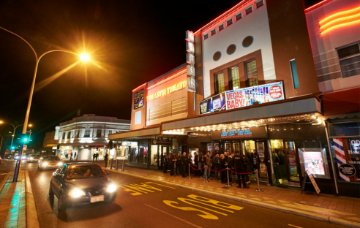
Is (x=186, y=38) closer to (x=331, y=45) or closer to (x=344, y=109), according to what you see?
(x=331, y=45)

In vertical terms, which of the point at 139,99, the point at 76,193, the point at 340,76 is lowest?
the point at 76,193

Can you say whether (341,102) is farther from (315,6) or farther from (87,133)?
(87,133)

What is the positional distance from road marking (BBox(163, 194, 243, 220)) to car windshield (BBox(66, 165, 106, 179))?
3.23m

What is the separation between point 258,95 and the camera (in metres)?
12.2

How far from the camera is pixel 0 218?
570cm

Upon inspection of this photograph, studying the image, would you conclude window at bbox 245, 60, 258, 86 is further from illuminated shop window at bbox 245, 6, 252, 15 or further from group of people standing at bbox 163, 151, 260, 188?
group of people standing at bbox 163, 151, 260, 188

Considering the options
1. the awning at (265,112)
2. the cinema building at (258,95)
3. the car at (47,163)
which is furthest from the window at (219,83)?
the car at (47,163)

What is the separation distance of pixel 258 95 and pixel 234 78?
11.6 feet

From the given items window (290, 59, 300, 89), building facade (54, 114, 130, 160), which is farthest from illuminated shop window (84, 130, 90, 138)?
window (290, 59, 300, 89)

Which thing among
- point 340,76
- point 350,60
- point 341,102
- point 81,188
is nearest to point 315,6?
point 350,60

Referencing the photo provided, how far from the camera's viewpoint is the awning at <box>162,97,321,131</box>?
8305 mm

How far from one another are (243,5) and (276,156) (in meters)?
11.9

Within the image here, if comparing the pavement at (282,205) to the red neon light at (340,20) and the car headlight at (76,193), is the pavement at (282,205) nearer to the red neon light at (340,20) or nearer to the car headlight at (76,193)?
the car headlight at (76,193)

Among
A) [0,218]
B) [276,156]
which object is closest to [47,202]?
[0,218]
